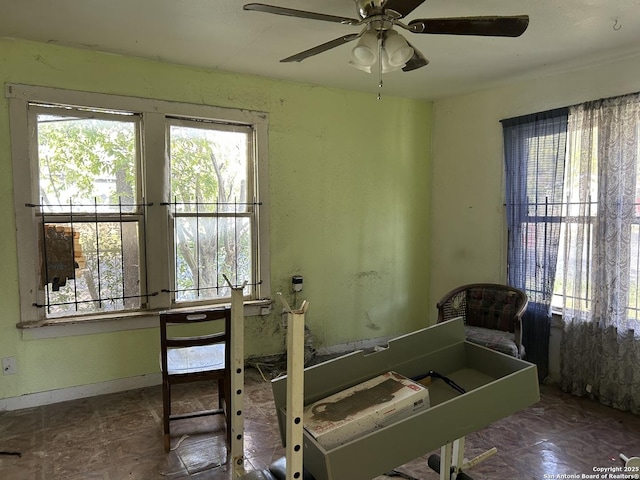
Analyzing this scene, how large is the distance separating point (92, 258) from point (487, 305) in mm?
3231

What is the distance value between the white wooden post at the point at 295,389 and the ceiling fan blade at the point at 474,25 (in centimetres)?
146

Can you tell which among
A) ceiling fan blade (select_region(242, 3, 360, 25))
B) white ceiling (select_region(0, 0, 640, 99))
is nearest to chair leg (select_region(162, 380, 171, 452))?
ceiling fan blade (select_region(242, 3, 360, 25))

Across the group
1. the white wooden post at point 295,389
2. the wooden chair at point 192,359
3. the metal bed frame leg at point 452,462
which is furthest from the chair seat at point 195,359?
the white wooden post at point 295,389

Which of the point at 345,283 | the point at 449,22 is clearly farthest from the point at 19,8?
the point at 345,283

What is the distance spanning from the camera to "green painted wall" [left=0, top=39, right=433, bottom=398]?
2914mm

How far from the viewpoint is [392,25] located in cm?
190

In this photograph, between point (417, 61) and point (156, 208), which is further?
point (156, 208)

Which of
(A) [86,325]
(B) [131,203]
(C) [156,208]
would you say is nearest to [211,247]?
(C) [156,208]

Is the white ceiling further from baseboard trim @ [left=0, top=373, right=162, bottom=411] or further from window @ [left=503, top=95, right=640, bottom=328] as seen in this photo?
baseboard trim @ [left=0, top=373, right=162, bottom=411]

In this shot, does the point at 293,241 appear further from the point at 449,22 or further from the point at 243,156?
the point at 449,22

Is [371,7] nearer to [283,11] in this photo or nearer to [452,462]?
[283,11]

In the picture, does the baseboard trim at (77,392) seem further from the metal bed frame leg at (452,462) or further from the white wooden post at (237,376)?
the metal bed frame leg at (452,462)

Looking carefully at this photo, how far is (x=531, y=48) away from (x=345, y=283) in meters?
2.50

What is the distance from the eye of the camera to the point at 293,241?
388 centimetres
